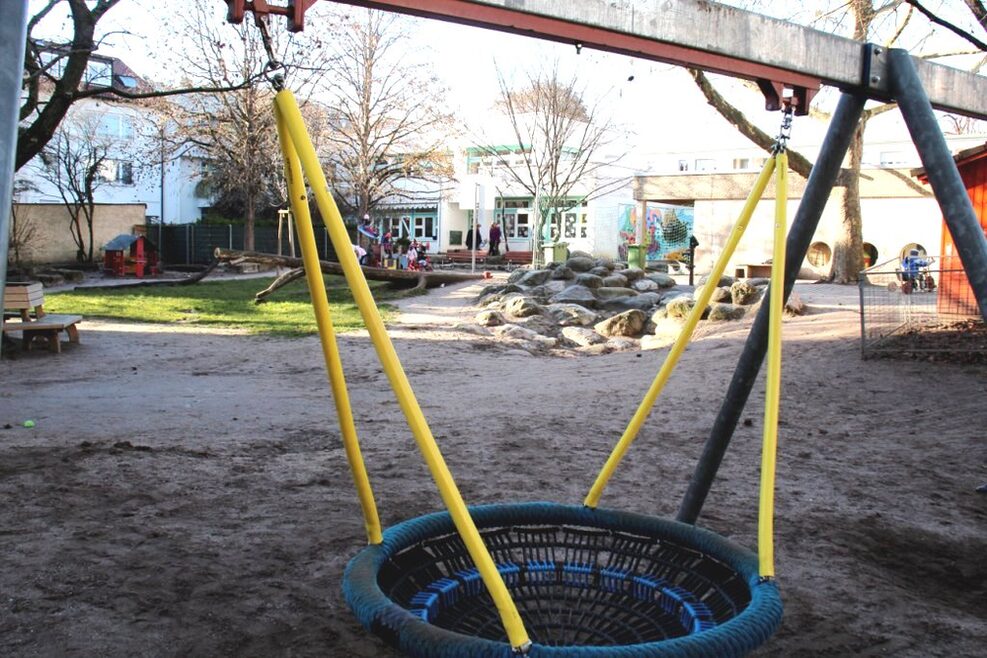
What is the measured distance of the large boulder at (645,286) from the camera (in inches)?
713

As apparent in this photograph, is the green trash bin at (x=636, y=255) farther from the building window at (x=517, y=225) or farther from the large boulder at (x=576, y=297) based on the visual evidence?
the building window at (x=517, y=225)

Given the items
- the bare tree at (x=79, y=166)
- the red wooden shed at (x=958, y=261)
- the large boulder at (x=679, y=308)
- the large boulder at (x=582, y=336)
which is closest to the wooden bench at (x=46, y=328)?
the large boulder at (x=582, y=336)

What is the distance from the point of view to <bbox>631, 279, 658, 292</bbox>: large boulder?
18109 millimetres

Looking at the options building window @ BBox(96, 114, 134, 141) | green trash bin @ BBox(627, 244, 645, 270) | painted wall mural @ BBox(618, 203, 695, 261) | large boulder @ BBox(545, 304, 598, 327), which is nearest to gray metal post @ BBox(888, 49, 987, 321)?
large boulder @ BBox(545, 304, 598, 327)

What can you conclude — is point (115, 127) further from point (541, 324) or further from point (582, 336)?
point (582, 336)

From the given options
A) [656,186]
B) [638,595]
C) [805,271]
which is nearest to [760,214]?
[805,271]

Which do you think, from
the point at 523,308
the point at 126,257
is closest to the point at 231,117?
the point at 126,257

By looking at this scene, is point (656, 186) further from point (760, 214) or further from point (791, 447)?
point (791, 447)

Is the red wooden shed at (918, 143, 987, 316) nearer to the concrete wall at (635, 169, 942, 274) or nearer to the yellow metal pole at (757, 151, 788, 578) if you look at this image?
the yellow metal pole at (757, 151, 788, 578)

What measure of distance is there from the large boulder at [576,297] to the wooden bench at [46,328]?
8.53 metres

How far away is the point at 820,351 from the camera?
8.92 m

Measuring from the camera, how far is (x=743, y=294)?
1347 cm

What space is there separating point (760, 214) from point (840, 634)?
2368 cm

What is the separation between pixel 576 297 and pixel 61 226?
22467 millimetres
